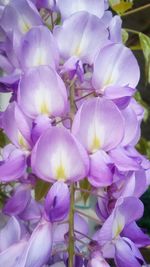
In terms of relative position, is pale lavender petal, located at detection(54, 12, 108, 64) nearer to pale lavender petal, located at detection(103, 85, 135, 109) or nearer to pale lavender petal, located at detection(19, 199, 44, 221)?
pale lavender petal, located at detection(103, 85, 135, 109)

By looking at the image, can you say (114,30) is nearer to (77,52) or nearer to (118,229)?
(77,52)

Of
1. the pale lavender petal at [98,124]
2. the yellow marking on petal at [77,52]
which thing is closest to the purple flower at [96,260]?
the pale lavender petal at [98,124]

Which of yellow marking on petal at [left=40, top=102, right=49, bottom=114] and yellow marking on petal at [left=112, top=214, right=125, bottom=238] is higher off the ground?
yellow marking on petal at [left=40, top=102, right=49, bottom=114]

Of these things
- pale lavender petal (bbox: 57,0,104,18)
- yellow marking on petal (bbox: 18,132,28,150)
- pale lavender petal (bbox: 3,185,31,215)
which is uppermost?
pale lavender petal (bbox: 57,0,104,18)

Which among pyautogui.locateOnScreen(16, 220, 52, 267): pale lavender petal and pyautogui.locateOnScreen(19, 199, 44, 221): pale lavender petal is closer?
Result: pyautogui.locateOnScreen(16, 220, 52, 267): pale lavender petal

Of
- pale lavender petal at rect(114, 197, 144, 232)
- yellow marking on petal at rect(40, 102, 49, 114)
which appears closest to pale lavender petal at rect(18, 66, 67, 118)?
yellow marking on petal at rect(40, 102, 49, 114)

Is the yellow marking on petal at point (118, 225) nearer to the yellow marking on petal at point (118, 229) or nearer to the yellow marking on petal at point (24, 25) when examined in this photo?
the yellow marking on petal at point (118, 229)

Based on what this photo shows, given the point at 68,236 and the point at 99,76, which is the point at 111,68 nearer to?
the point at 99,76
